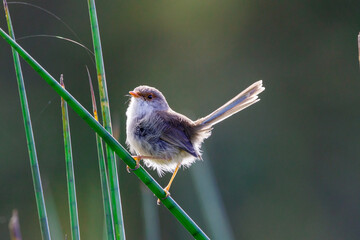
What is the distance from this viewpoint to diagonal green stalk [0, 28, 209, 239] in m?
1.62

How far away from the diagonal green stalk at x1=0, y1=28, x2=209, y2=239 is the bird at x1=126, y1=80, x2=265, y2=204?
3.60 ft

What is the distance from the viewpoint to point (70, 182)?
70.6 inches

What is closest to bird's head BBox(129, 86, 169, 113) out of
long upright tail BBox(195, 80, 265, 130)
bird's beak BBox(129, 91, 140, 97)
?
bird's beak BBox(129, 91, 140, 97)

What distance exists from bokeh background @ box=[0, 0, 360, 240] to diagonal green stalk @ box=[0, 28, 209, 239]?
221 inches

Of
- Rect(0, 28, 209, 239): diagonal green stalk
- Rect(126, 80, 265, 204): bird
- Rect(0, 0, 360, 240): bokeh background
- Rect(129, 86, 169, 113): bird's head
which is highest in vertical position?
Rect(0, 0, 360, 240): bokeh background

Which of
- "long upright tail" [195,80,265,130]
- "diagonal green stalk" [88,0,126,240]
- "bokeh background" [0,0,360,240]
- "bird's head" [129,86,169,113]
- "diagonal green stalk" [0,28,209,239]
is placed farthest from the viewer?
"bokeh background" [0,0,360,240]

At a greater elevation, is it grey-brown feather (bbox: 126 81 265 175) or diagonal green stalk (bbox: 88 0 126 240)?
grey-brown feather (bbox: 126 81 265 175)

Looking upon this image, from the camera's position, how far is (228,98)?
31.0 ft

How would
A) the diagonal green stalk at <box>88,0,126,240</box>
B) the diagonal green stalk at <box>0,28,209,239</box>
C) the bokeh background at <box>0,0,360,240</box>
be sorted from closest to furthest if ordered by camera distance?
the diagonal green stalk at <box>0,28,209,239</box>, the diagonal green stalk at <box>88,0,126,240</box>, the bokeh background at <box>0,0,360,240</box>

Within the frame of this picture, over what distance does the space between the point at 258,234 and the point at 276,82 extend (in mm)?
3145

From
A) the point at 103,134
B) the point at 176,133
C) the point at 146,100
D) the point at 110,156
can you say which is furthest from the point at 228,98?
the point at 103,134

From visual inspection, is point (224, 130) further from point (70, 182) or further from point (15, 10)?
point (70, 182)

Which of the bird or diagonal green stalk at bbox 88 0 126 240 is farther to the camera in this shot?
the bird

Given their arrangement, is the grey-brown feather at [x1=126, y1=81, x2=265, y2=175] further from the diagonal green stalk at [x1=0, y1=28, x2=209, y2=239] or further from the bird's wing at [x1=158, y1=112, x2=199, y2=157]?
the diagonal green stalk at [x1=0, y1=28, x2=209, y2=239]
